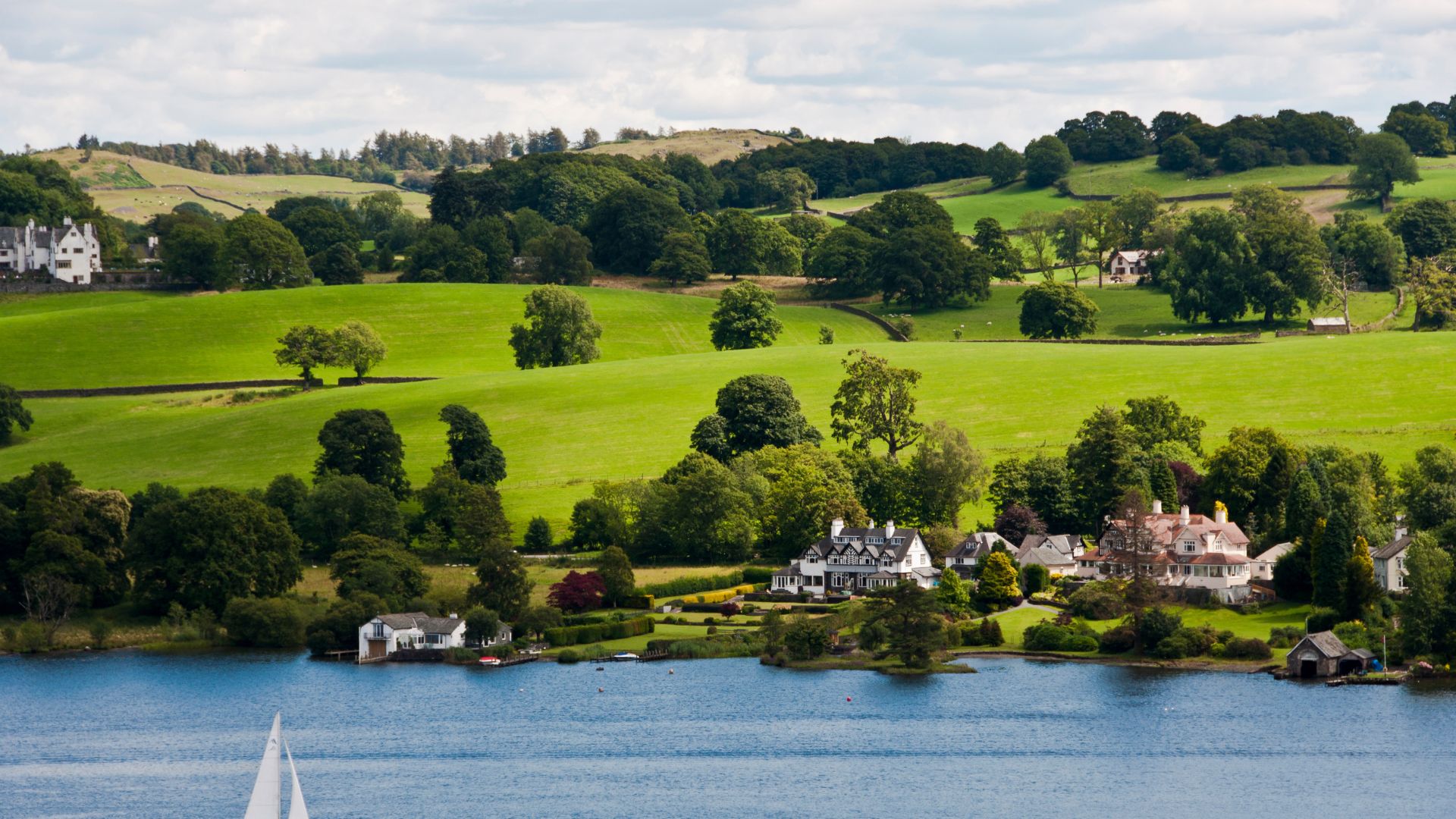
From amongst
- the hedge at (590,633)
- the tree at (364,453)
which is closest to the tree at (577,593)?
the hedge at (590,633)

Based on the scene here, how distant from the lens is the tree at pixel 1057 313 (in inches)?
7347

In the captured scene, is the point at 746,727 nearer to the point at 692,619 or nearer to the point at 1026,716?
the point at 1026,716

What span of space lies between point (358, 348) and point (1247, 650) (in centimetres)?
9697

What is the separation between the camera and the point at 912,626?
9712 centimetres

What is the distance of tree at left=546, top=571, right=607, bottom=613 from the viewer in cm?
10969

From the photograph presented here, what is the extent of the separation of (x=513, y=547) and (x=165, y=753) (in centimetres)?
3886

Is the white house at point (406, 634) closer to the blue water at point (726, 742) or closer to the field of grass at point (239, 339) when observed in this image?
the blue water at point (726, 742)

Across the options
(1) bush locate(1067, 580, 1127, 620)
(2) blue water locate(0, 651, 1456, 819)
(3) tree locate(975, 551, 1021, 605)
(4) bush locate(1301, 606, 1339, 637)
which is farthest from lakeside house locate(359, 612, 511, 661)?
(4) bush locate(1301, 606, 1339, 637)

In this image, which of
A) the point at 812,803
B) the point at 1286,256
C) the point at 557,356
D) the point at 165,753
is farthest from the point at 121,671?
the point at 1286,256

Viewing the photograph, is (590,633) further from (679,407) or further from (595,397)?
(595,397)

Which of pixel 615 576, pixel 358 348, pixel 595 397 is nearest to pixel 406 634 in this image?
pixel 615 576

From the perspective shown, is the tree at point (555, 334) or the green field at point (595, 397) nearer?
the green field at point (595, 397)

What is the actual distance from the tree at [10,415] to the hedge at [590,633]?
64.8 meters

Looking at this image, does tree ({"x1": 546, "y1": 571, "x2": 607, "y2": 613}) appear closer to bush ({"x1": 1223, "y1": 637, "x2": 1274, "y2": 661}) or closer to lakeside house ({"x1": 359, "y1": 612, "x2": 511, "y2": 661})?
lakeside house ({"x1": 359, "y1": 612, "x2": 511, "y2": 661})
